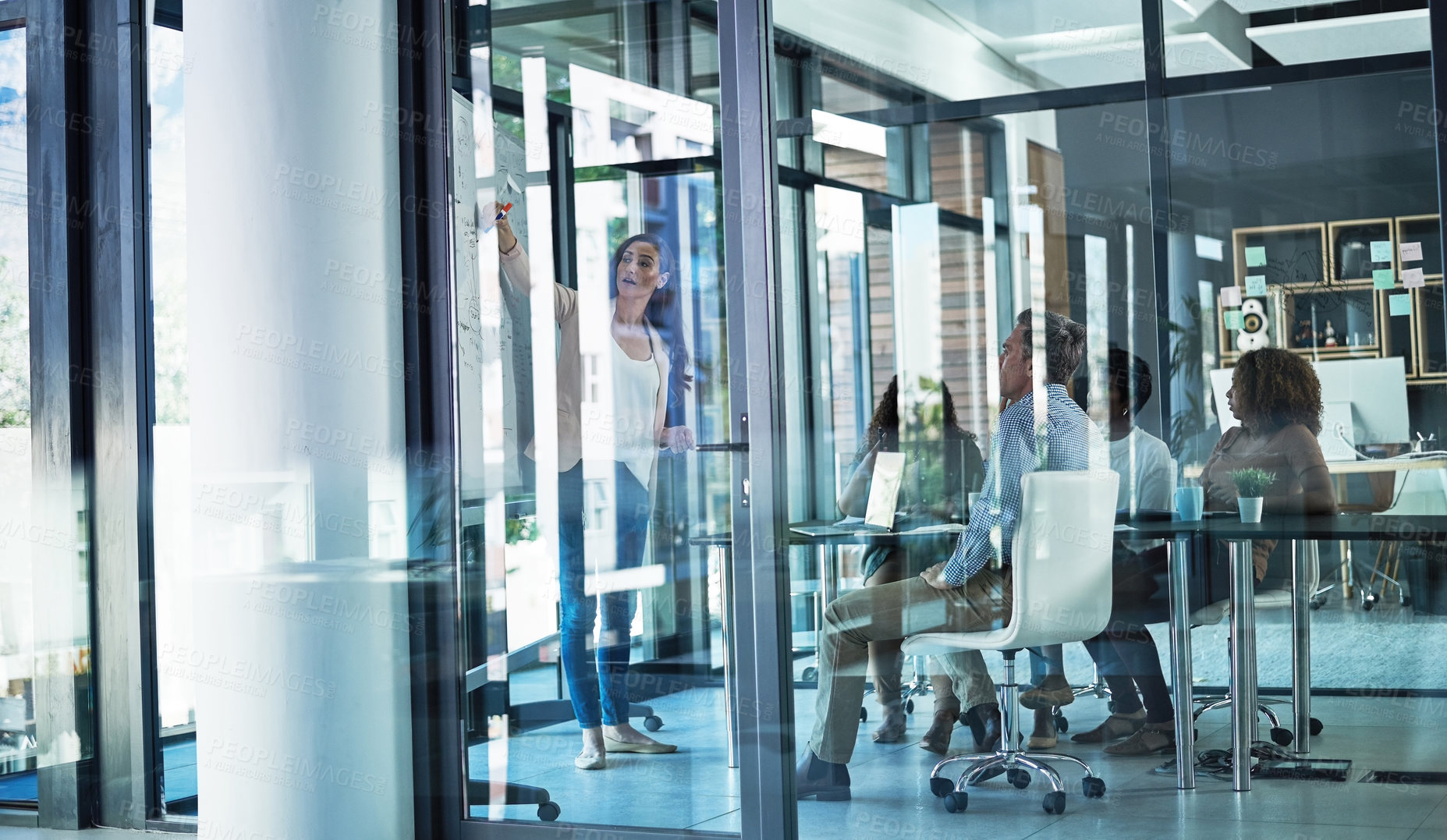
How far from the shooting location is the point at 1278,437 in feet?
10.6

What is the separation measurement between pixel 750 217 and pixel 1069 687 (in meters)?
1.33

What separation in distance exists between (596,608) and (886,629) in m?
0.72

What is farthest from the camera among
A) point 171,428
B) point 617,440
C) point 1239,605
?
point 171,428

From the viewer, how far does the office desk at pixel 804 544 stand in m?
3.52

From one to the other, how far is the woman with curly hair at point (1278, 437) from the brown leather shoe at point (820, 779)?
1.06 m

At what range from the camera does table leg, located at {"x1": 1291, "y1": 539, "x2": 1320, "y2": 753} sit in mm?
3246

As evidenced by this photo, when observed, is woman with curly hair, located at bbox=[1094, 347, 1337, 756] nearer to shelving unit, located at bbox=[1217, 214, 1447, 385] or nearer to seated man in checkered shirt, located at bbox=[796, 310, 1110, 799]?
shelving unit, located at bbox=[1217, 214, 1447, 385]

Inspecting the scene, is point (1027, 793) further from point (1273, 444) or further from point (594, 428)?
point (594, 428)

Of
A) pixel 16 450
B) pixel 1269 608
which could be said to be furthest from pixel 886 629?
pixel 16 450

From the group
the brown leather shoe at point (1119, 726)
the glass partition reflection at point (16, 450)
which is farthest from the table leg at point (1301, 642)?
the glass partition reflection at point (16, 450)

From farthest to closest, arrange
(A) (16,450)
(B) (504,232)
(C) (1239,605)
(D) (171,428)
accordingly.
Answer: (A) (16,450)
(D) (171,428)
(B) (504,232)
(C) (1239,605)

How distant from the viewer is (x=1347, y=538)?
10.5 ft

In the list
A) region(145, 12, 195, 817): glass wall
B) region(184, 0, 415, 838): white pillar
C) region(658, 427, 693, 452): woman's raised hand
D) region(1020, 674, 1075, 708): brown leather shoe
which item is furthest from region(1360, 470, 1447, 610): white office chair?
region(145, 12, 195, 817): glass wall

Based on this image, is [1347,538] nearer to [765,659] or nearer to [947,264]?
[947,264]
